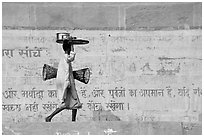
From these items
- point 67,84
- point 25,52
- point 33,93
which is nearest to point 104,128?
point 67,84

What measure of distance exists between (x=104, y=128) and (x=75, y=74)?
1.07 ft

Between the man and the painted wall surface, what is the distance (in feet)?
0.17

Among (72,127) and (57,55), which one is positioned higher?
(57,55)

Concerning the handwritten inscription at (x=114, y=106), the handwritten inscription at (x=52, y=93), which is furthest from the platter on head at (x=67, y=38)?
the handwritten inscription at (x=114, y=106)

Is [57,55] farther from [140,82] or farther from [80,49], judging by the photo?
[140,82]

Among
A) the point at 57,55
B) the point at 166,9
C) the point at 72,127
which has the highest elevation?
the point at 166,9

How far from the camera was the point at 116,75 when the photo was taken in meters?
3.95

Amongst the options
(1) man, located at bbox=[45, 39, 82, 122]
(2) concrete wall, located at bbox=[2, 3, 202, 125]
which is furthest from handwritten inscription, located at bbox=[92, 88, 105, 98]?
(1) man, located at bbox=[45, 39, 82, 122]

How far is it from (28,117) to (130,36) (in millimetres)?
715

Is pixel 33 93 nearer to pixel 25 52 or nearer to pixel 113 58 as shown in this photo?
pixel 25 52

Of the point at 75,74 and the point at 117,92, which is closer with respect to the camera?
the point at 75,74

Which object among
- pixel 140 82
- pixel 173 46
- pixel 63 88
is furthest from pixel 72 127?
pixel 173 46

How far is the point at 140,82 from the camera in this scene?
395 centimetres

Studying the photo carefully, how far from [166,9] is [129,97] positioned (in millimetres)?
527
